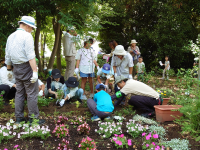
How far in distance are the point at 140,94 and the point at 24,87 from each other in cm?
218

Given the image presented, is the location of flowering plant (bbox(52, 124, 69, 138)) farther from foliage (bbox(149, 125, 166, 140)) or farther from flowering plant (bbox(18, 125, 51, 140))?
foliage (bbox(149, 125, 166, 140))

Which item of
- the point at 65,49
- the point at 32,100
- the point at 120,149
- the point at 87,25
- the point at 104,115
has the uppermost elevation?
the point at 87,25

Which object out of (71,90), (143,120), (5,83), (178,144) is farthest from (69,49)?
(178,144)

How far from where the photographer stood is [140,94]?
396cm

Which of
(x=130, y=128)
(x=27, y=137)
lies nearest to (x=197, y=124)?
(x=130, y=128)

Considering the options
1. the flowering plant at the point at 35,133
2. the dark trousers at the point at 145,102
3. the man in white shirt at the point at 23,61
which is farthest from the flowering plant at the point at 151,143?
the man in white shirt at the point at 23,61

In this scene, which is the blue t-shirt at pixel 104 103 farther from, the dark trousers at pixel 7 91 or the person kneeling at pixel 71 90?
the dark trousers at pixel 7 91

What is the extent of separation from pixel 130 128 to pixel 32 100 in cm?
166

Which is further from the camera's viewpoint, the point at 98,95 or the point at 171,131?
the point at 98,95

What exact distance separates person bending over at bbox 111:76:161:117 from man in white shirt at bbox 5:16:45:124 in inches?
60.6

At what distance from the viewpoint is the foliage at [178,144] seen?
2.74 metres

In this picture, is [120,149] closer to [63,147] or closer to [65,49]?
[63,147]

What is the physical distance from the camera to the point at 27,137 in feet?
9.57

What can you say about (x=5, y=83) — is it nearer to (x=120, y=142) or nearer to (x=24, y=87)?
(x=24, y=87)
